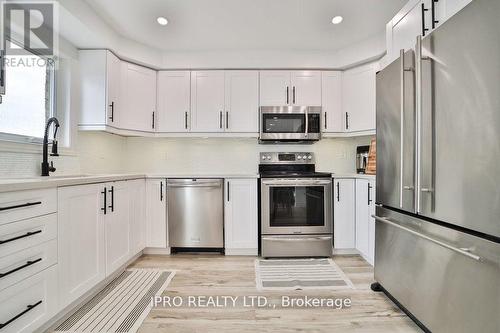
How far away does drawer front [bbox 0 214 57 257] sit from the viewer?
1.27 metres

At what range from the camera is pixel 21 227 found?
1361 millimetres

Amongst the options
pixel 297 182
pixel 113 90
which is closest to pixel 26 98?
pixel 113 90

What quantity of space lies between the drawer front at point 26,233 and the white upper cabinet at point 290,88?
2475mm

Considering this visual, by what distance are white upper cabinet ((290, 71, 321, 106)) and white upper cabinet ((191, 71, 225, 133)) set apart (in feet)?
2.94

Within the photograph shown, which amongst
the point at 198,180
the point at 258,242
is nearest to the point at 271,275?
the point at 258,242

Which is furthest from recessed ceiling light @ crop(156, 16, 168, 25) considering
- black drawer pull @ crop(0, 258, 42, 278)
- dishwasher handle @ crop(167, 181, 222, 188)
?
black drawer pull @ crop(0, 258, 42, 278)

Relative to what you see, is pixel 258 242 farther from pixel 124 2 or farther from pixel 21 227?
pixel 124 2

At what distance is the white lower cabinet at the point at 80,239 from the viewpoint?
166 centimetres

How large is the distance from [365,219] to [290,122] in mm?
1385

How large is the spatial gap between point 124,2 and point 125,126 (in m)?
1.24

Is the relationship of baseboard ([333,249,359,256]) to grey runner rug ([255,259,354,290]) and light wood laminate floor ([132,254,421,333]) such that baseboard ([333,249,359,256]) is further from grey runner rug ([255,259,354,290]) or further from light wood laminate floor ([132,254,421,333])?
light wood laminate floor ([132,254,421,333])

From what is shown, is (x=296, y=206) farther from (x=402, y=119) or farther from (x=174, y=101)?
(x=174, y=101)

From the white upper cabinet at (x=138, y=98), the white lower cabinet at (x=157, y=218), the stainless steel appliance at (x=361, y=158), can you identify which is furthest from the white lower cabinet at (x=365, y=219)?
the white upper cabinet at (x=138, y=98)

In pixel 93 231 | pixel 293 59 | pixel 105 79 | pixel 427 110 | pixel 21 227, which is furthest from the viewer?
pixel 293 59
